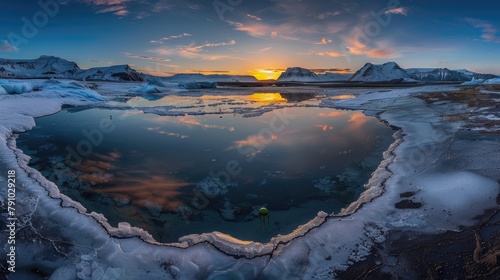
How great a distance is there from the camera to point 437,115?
1579 cm

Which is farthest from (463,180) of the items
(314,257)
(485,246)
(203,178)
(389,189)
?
(203,178)

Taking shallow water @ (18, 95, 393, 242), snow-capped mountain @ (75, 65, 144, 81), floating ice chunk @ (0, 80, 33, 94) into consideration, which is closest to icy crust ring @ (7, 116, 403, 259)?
shallow water @ (18, 95, 393, 242)

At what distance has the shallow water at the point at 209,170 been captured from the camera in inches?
231

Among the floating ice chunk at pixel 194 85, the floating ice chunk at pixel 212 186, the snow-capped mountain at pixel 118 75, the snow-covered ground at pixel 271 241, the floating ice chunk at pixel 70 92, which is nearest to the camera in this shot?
the snow-covered ground at pixel 271 241

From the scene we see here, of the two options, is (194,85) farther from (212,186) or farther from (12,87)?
(212,186)

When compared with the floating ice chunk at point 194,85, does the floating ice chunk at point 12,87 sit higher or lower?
lower

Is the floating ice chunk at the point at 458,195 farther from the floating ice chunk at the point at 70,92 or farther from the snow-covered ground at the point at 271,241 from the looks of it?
the floating ice chunk at the point at 70,92

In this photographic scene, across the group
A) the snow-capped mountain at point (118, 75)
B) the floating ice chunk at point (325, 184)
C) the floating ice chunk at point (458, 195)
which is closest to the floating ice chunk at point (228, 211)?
the floating ice chunk at point (325, 184)

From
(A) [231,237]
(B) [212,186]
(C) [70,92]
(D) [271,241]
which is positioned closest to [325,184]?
(B) [212,186]

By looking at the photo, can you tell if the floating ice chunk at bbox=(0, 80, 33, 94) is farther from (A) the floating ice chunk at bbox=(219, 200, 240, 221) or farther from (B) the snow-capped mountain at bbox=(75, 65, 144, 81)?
(B) the snow-capped mountain at bbox=(75, 65, 144, 81)

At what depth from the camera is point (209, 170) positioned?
8.39 metres

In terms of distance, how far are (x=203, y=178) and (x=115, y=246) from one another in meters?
3.45

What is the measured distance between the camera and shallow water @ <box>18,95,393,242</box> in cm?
587

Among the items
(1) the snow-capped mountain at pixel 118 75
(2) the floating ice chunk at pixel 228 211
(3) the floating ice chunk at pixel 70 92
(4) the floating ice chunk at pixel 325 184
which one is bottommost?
(2) the floating ice chunk at pixel 228 211
